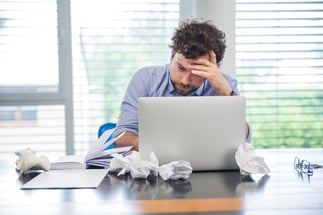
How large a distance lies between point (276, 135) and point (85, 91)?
155cm

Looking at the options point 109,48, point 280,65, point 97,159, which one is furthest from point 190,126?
point 280,65

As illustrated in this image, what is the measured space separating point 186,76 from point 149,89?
267 millimetres

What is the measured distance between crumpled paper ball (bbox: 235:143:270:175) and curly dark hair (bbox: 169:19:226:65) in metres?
0.59

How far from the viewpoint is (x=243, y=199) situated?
1.00 meters

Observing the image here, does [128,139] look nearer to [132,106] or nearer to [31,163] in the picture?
[132,106]

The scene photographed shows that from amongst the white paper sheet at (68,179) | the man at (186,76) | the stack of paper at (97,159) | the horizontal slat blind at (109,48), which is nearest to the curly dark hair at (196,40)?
the man at (186,76)

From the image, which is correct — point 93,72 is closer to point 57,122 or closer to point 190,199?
point 57,122

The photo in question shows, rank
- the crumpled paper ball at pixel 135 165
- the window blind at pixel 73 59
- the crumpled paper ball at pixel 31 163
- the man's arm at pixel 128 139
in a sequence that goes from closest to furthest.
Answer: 1. the crumpled paper ball at pixel 135 165
2. the crumpled paper ball at pixel 31 163
3. the man's arm at pixel 128 139
4. the window blind at pixel 73 59

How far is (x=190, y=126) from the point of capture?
1.25m

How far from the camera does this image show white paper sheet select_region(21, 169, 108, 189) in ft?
3.69

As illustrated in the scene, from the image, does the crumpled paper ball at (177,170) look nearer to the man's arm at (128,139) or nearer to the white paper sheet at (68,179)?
the white paper sheet at (68,179)

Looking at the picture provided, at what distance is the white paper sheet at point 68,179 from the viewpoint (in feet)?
3.69

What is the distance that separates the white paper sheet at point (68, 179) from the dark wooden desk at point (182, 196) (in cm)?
3

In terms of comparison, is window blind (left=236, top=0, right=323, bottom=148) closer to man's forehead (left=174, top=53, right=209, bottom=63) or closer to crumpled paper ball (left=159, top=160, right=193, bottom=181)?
man's forehead (left=174, top=53, right=209, bottom=63)
